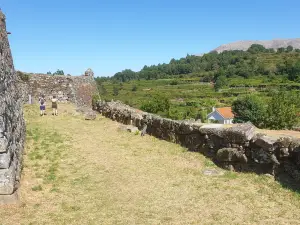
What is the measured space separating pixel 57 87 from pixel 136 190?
19503 mm

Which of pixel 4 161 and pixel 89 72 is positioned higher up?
pixel 89 72

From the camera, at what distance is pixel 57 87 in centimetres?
2573

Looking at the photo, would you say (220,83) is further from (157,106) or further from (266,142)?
(266,142)

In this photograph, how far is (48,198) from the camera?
24.1ft

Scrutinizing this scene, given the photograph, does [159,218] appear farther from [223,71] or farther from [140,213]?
[223,71]

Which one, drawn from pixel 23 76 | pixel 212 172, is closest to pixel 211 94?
pixel 23 76

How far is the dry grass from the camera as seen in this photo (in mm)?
6422

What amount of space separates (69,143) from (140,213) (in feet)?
22.2

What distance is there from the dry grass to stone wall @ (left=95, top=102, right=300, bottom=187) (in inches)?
14.7

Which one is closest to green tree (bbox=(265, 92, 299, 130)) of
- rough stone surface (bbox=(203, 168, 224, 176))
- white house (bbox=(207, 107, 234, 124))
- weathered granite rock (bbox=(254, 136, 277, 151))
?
white house (bbox=(207, 107, 234, 124))

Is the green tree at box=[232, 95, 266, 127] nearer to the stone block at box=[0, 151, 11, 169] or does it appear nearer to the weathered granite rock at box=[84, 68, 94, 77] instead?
the weathered granite rock at box=[84, 68, 94, 77]

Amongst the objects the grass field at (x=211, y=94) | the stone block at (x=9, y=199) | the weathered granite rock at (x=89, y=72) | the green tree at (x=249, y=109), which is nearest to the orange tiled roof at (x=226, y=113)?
the grass field at (x=211, y=94)

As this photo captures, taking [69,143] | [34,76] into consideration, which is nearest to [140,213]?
[69,143]

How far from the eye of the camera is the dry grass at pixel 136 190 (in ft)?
21.1
